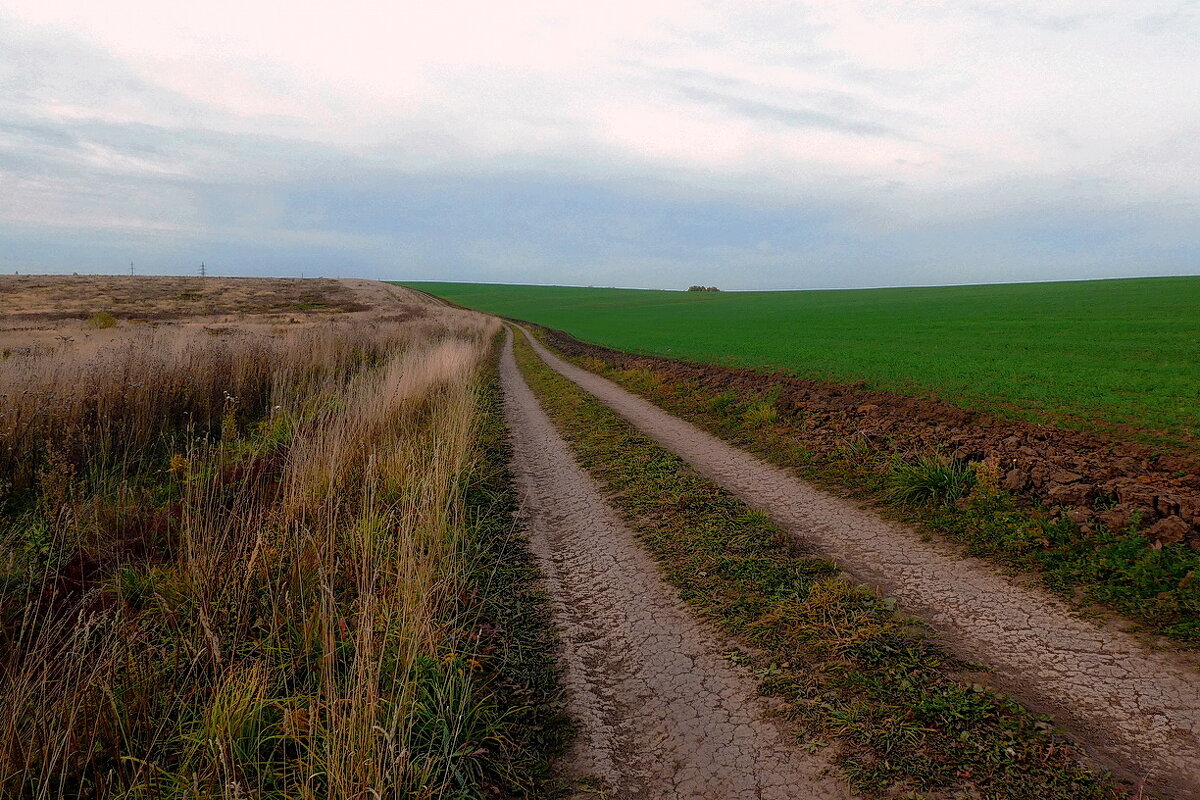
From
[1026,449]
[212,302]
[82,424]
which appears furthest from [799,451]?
[212,302]

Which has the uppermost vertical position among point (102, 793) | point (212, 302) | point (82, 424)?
point (212, 302)

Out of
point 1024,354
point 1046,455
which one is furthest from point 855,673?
point 1024,354

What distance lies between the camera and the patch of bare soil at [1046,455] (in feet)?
17.1

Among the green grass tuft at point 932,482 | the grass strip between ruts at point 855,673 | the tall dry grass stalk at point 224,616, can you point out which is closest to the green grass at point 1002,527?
the green grass tuft at point 932,482

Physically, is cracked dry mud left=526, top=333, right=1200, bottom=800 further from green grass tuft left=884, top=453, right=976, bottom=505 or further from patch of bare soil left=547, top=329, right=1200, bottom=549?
patch of bare soil left=547, top=329, right=1200, bottom=549

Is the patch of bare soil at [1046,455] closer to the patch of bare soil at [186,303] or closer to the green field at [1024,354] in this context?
the green field at [1024,354]

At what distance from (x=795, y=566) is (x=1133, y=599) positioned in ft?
7.75

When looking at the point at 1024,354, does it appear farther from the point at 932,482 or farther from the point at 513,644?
the point at 513,644

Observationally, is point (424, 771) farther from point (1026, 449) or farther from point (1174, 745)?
point (1026, 449)

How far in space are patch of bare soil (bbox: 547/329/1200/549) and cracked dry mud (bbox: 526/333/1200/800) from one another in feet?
4.60

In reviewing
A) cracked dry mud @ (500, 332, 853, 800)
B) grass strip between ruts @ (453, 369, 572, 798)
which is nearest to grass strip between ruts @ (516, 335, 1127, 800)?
cracked dry mud @ (500, 332, 853, 800)

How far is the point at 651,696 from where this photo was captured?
3.54 m

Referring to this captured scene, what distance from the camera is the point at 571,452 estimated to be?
9805mm

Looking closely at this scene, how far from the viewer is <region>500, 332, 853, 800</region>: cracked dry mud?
9.39 feet
